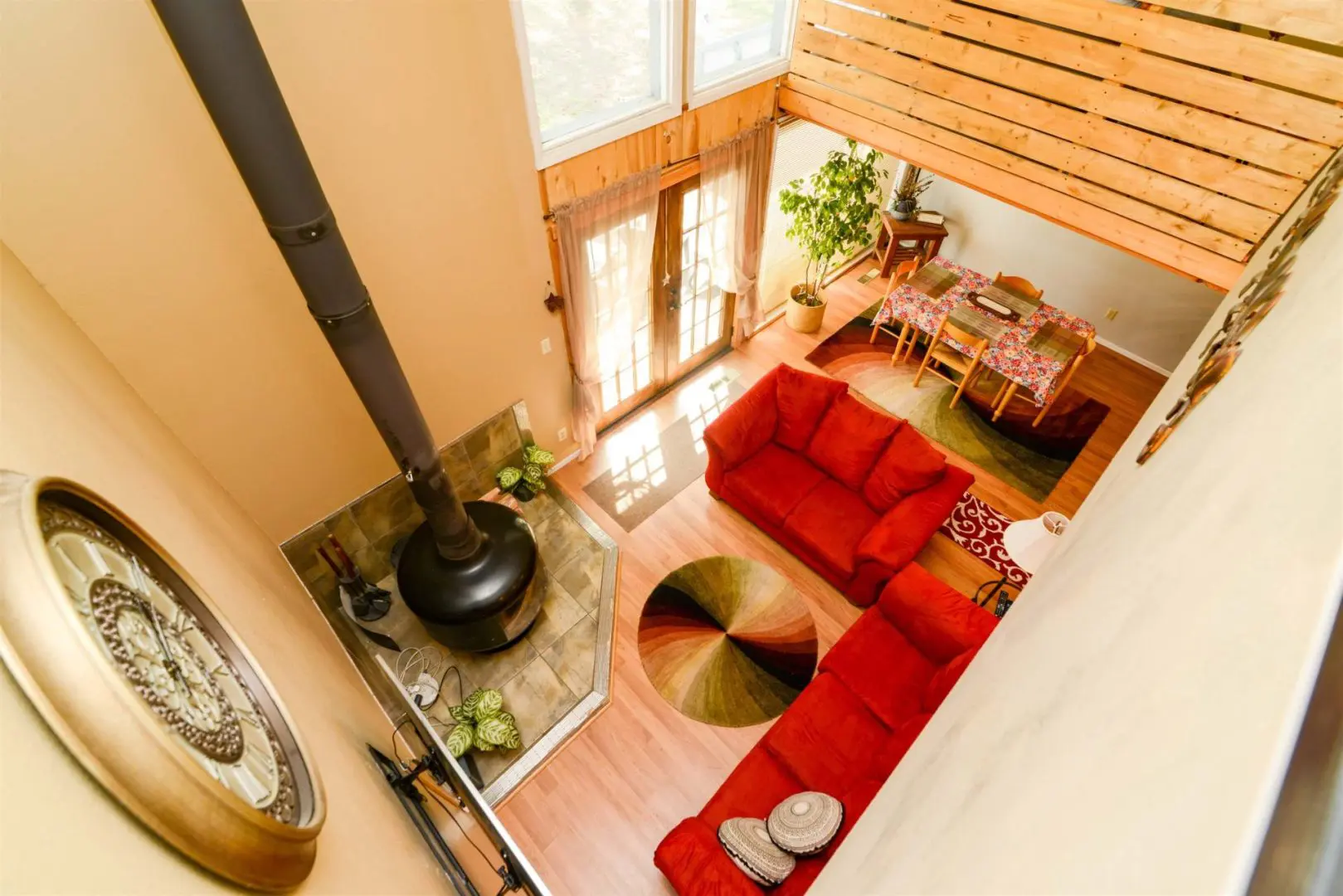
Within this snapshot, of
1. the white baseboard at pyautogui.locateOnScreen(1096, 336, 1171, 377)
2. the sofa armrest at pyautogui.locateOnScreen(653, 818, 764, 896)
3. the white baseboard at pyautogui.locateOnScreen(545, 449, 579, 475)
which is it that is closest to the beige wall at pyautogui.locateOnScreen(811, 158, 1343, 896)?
the sofa armrest at pyautogui.locateOnScreen(653, 818, 764, 896)

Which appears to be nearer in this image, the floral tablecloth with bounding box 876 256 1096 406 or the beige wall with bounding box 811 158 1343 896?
the beige wall with bounding box 811 158 1343 896

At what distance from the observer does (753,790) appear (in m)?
3.38

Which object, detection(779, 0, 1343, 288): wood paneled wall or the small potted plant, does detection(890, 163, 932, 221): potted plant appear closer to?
detection(779, 0, 1343, 288): wood paneled wall

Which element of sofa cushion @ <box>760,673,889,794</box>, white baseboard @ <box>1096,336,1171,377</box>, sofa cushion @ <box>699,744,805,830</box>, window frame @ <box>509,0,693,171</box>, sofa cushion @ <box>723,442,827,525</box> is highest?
window frame @ <box>509,0,693,171</box>

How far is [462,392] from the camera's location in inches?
167

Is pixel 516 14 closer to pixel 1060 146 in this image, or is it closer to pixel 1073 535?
pixel 1060 146

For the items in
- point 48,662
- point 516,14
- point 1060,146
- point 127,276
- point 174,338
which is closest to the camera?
point 48,662

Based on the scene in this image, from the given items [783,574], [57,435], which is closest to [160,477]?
[57,435]

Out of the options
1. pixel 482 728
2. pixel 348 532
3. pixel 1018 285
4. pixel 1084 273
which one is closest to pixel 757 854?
pixel 482 728

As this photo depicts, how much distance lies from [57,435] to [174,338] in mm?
1933

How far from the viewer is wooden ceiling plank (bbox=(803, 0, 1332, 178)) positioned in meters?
3.16

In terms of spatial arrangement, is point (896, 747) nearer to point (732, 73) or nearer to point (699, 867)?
point (699, 867)

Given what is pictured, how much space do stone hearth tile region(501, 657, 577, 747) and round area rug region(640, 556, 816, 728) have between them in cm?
59

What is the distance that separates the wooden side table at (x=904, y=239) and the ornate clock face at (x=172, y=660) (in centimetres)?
684
